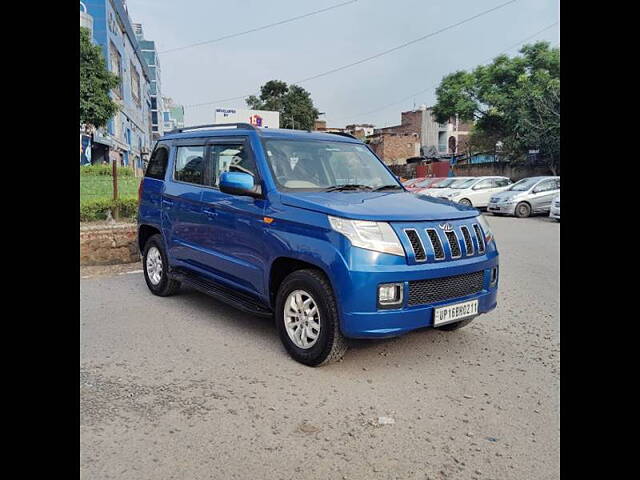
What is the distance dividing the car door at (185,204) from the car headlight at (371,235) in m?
1.99

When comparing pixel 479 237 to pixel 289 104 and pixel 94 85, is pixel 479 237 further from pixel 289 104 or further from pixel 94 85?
pixel 289 104

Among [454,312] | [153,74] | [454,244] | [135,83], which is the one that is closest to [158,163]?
[454,244]

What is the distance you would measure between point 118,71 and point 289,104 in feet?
44.9

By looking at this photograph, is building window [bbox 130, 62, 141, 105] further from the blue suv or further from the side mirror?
the side mirror

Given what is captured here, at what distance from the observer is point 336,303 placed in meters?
3.94

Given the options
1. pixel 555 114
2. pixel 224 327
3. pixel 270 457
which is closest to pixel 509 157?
pixel 555 114

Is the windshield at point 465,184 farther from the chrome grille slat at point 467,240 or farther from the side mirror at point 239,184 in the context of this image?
the side mirror at point 239,184

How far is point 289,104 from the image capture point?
45281 mm

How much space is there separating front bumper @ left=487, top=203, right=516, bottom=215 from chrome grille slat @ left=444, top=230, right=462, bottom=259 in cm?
1593

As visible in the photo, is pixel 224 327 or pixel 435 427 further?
pixel 224 327

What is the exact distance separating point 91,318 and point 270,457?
138 inches

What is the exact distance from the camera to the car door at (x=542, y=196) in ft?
62.7
